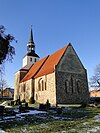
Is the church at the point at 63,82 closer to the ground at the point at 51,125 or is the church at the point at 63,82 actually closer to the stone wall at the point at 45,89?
the stone wall at the point at 45,89

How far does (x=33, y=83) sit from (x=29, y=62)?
432 inches

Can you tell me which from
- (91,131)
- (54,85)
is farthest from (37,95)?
(91,131)

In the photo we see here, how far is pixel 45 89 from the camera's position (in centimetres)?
2992

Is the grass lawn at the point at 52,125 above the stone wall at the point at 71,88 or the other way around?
the other way around

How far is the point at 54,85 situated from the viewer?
1073 inches

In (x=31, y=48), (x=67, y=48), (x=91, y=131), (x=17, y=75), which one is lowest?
(x=91, y=131)

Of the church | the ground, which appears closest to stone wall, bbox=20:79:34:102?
the church

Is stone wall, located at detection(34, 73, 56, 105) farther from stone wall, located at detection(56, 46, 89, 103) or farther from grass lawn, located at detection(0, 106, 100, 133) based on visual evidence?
grass lawn, located at detection(0, 106, 100, 133)

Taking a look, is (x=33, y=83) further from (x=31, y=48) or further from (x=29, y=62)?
(x=31, y=48)

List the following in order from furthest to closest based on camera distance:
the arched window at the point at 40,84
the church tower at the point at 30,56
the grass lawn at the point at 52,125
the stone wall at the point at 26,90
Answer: the church tower at the point at 30,56 < the stone wall at the point at 26,90 < the arched window at the point at 40,84 < the grass lawn at the point at 52,125

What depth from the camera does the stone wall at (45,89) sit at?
2756cm

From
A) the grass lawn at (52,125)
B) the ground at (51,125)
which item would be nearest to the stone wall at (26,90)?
the ground at (51,125)

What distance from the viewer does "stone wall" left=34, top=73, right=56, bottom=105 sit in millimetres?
27562

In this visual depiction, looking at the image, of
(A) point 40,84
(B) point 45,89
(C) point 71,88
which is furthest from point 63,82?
(A) point 40,84
